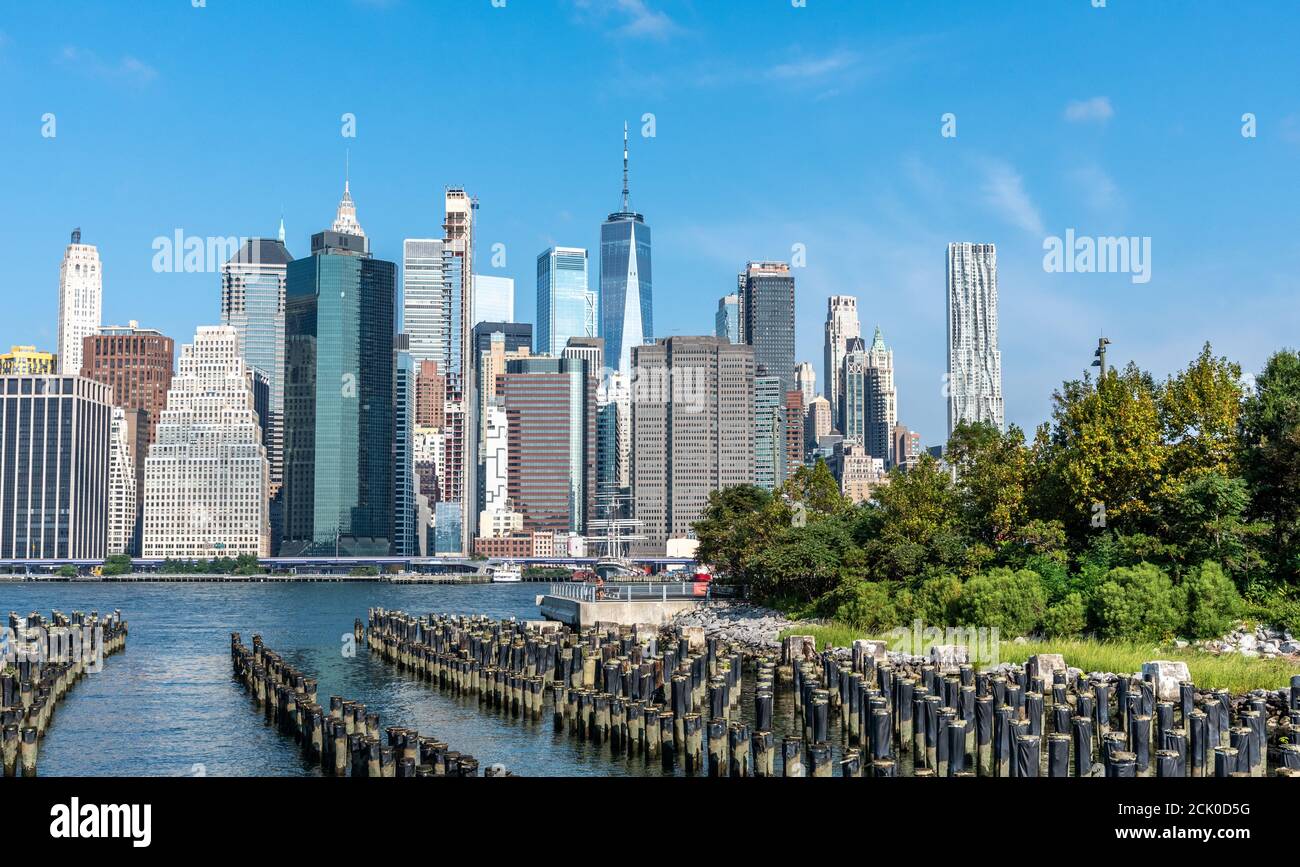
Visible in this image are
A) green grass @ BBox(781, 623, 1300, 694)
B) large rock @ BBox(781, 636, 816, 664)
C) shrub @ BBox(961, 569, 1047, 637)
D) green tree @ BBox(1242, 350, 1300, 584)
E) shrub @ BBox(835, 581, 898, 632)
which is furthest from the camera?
shrub @ BBox(835, 581, 898, 632)

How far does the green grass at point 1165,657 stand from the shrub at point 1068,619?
494 mm

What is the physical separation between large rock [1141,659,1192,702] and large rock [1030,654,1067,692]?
3.11 metres

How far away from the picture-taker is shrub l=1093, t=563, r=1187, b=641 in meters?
44.1

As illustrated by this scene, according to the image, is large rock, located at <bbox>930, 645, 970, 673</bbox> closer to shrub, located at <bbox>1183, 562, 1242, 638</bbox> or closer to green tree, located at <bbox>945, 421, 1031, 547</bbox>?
shrub, located at <bbox>1183, 562, 1242, 638</bbox>

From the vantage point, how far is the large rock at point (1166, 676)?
3591 centimetres

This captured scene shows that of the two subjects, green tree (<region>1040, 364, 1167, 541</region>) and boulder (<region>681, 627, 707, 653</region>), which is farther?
boulder (<region>681, 627, 707, 653</region>)

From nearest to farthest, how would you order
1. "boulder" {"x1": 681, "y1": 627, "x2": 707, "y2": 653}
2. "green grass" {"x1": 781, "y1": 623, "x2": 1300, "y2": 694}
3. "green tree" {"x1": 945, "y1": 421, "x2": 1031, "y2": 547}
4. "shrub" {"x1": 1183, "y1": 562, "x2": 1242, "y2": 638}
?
"green grass" {"x1": 781, "y1": 623, "x2": 1300, "y2": 694}
"shrub" {"x1": 1183, "y1": 562, "x2": 1242, "y2": 638}
"green tree" {"x1": 945, "y1": 421, "x2": 1031, "y2": 547}
"boulder" {"x1": 681, "y1": 627, "x2": 707, "y2": 653}

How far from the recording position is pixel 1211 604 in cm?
4350

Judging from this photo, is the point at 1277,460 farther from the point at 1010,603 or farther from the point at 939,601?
the point at 939,601

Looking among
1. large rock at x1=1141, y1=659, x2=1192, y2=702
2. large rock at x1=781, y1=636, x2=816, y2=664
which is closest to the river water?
large rock at x1=781, y1=636, x2=816, y2=664

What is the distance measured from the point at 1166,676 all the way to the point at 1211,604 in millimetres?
8731
